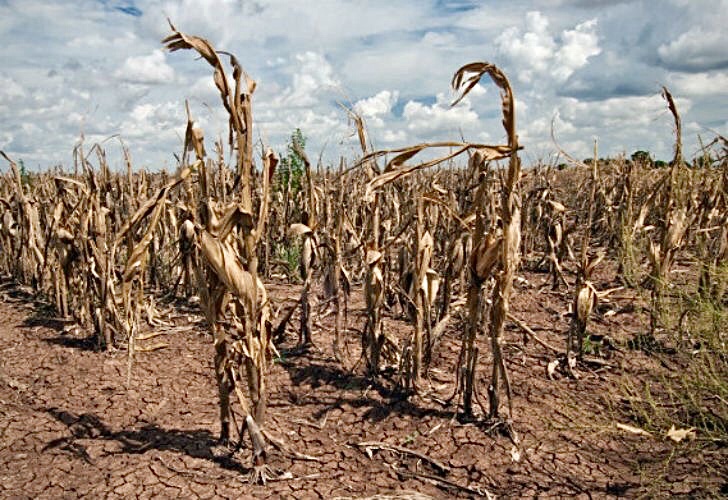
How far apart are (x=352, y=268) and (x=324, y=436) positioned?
309 cm

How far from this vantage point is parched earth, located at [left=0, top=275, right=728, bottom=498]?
2.97 metres

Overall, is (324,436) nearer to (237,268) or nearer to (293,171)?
(237,268)

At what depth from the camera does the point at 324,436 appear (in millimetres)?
3473

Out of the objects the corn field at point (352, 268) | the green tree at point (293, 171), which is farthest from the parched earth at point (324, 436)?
the green tree at point (293, 171)

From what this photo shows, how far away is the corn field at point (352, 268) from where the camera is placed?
2.72 m

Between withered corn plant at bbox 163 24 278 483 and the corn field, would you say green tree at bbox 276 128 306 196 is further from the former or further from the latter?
withered corn plant at bbox 163 24 278 483

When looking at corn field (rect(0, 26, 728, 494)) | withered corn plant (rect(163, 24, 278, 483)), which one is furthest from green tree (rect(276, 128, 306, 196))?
withered corn plant (rect(163, 24, 278, 483))

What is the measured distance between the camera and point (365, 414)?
364 centimetres

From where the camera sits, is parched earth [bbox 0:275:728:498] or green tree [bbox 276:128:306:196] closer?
parched earth [bbox 0:275:728:498]

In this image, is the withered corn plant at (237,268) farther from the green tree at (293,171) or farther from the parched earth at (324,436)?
the green tree at (293,171)

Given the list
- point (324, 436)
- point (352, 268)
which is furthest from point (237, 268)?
point (352, 268)

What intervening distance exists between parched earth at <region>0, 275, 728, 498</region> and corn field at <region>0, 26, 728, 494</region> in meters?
0.11

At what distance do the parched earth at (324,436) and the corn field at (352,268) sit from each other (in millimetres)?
111

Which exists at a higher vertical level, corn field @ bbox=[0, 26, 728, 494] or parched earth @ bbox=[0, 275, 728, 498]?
corn field @ bbox=[0, 26, 728, 494]
